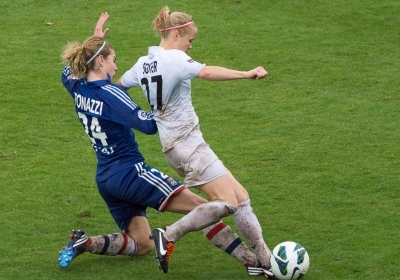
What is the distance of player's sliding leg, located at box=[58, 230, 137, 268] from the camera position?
20.2 feet

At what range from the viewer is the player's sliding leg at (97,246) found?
615 cm

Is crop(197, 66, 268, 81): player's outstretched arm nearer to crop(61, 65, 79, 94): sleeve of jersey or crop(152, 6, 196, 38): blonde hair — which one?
crop(152, 6, 196, 38): blonde hair

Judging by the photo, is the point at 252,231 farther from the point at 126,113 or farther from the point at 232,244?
the point at 126,113

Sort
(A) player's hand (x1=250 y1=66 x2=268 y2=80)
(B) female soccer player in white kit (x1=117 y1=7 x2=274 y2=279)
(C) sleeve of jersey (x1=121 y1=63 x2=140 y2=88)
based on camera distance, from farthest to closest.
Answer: (C) sleeve of jersey (x1=121 y1=63 x2=140 y2=88)
(B) female soccer player in white kit (x1=117 y1=7 x2=274 y2=279)
(A) player's hand (x1=250 y1=66 x2=268 y2=80)

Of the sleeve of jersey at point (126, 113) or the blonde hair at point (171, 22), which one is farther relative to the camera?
the blonde hair at point (171, 22)

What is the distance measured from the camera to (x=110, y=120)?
19.7ft

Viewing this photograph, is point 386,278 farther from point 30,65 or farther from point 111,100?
point 30,65

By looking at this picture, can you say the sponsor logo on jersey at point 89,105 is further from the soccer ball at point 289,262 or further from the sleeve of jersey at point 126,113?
the soccer ball at point 289,262

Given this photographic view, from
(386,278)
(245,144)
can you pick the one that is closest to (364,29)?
(245,144)

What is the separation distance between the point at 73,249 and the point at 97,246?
0.21 meters

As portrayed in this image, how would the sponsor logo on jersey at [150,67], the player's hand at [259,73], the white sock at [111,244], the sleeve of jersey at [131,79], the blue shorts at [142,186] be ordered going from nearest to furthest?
the player's hand at [259,73]
the sponsor logo on jersey at [150,67]
the blue shorts at [142,186]
the sleeve of jersey at [131,79]
the white sock at [111,244]

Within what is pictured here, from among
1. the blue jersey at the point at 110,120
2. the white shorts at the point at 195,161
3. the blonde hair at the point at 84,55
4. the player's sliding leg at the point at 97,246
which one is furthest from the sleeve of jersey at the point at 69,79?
the player's sliding leg at the point at 97,246

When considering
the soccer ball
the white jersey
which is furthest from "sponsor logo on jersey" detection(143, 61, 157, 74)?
the soccer ball

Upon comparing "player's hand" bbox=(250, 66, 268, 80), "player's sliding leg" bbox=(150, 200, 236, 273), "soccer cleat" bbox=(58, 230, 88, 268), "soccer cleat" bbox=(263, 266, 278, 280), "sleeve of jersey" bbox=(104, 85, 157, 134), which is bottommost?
"soccer cleat" bbox=(263, 266, 278, 280)
